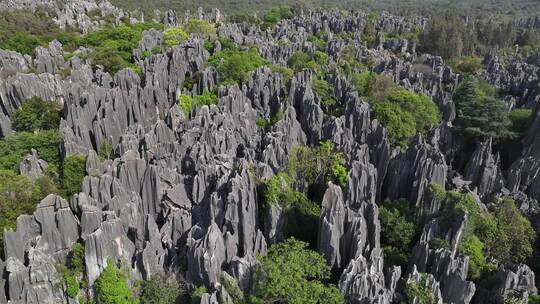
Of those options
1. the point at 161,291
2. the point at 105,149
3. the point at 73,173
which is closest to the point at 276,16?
the point at 105,149

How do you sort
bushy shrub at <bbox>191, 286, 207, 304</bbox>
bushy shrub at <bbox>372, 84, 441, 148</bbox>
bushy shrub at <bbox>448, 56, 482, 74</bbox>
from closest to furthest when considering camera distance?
1. bushy shrub at <bbox>191, 286, 207, 304</bbox>
2. bushy shrub at <bbox>372, 84, 441, 148</bbox>
3. bushy shrub at <bbox>448, 56, 482, 74</bbox>

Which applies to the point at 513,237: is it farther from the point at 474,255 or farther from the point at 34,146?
the point at 34,146

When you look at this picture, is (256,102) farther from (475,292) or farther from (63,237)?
(475,292)

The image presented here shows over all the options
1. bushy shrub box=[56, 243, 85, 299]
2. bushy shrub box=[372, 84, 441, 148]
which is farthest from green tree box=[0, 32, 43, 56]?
bushy shrub box=[372, 84, 441, 148]

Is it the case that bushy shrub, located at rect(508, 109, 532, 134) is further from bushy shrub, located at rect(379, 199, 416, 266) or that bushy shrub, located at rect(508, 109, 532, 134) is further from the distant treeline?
the distant treeline

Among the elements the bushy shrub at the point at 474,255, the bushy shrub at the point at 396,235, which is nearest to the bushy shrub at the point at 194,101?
the bushy shrub at the point at 396,235

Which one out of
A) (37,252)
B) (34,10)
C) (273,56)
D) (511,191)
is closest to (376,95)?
(511,191)
